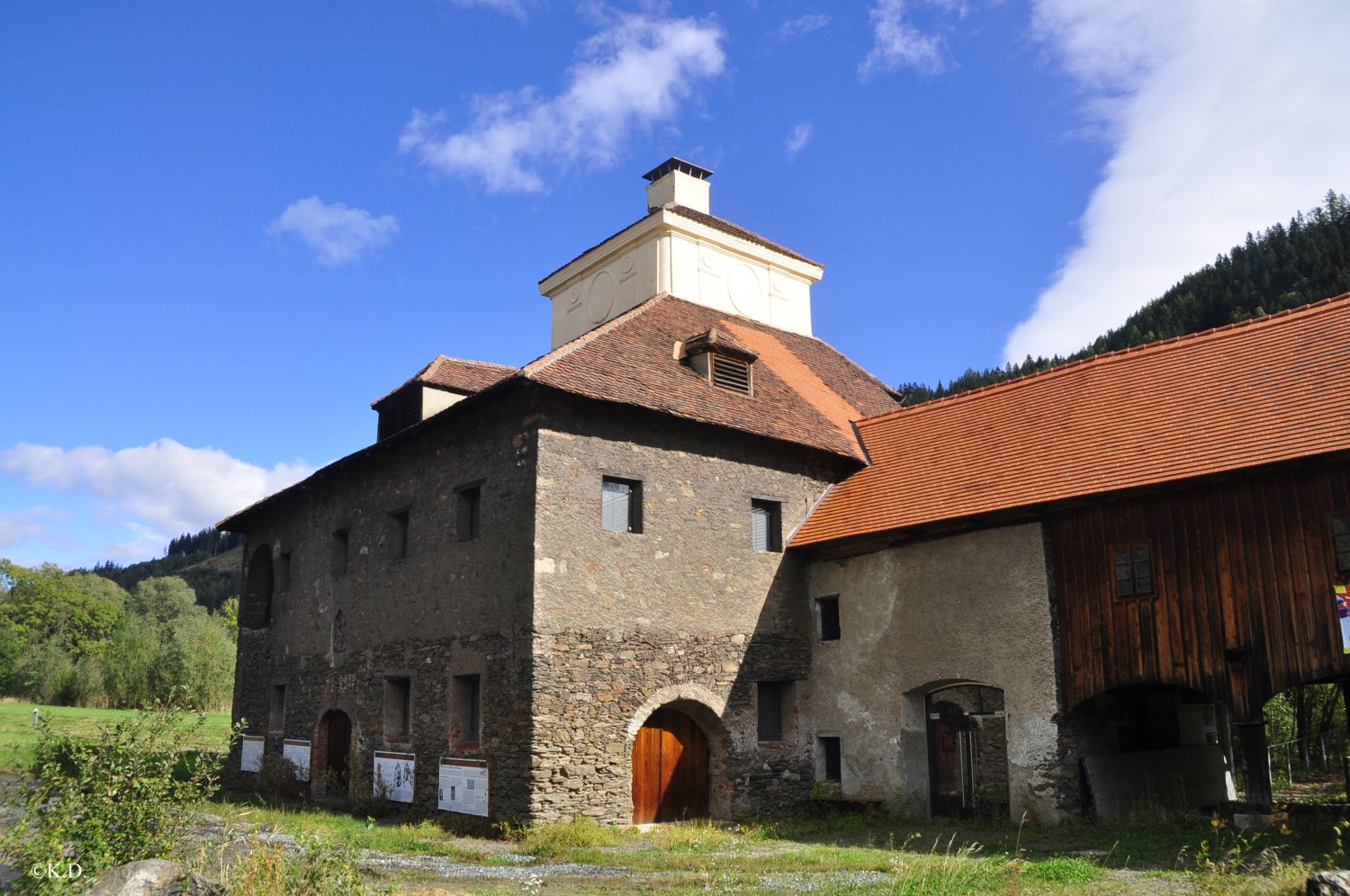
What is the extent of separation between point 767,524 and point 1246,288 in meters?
42.4

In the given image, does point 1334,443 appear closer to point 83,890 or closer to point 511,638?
point 511,638

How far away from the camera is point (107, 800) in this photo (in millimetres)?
8898

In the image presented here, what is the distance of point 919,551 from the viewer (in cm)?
1722

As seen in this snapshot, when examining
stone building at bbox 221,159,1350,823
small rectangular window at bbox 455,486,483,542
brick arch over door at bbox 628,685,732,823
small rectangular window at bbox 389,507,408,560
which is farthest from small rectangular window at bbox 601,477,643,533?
small rectangular window at bbox 389,507,408,560

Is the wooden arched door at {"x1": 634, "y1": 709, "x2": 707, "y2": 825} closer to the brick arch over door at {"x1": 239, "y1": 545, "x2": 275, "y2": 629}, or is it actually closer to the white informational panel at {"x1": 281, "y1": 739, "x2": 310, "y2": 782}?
the white informational panel at {"x1": 281, "y1": 739, "x2": 310, "y2": 782}

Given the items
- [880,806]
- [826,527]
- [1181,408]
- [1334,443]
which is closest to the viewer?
[1334,443]

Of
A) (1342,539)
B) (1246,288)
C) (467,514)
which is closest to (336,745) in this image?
(467,514)

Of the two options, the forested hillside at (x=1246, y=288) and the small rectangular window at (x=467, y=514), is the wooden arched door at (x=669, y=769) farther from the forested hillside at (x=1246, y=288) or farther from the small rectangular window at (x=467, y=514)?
the forested hillside at (x=1246, y=288)

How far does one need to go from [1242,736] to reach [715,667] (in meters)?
7.66

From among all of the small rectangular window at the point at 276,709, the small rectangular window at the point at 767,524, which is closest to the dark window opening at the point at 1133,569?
the small rectangular window at the point at 767,524

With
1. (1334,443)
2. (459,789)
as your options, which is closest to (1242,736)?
(1334,443)

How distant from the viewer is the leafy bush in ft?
28.4

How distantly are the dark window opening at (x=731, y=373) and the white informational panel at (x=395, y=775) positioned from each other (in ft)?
27.3

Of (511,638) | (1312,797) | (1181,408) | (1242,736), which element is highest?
(1181,408)
